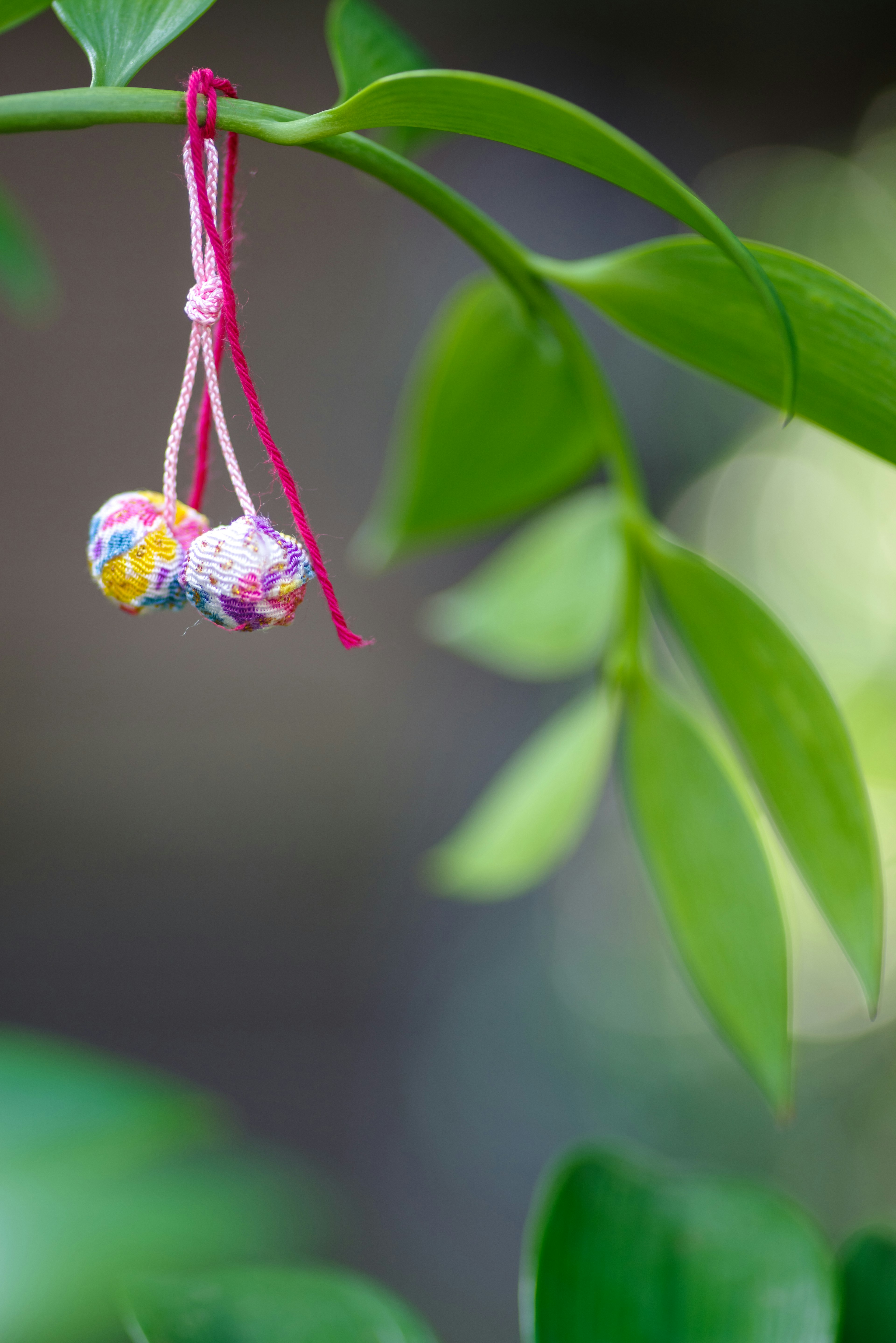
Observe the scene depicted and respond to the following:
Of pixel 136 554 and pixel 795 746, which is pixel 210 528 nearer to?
pixel 136 554

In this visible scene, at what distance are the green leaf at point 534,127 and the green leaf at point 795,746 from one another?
94 millimetres

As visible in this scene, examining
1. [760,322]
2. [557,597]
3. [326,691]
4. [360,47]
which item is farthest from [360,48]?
[326,691]

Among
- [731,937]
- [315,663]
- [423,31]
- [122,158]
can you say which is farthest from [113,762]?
[731,937]

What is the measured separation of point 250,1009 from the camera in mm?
1883

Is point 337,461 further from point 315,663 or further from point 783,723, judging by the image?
point 783,723

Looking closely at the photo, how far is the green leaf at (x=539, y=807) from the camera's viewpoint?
366mm

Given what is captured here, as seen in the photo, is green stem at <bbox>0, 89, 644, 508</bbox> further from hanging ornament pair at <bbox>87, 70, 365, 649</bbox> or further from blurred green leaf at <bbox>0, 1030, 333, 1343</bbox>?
blurred green leaf at <bbox>0, 1030, 333, 1343</bbox>

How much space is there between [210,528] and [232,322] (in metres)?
0.06

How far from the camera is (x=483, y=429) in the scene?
409mm

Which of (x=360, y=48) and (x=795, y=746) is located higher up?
(x=360, y=48)

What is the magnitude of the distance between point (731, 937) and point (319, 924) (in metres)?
1.70

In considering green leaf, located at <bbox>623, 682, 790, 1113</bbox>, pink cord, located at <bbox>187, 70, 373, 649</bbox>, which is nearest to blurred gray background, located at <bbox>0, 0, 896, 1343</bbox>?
green leaf, located at <bbox>623, 682, 790, 1113</bbox>

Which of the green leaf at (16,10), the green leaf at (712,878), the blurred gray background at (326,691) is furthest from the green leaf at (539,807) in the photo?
the blurred gray background at (326,691)

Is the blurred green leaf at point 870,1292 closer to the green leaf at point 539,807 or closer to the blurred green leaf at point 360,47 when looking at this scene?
the green leaf at point 539,807
